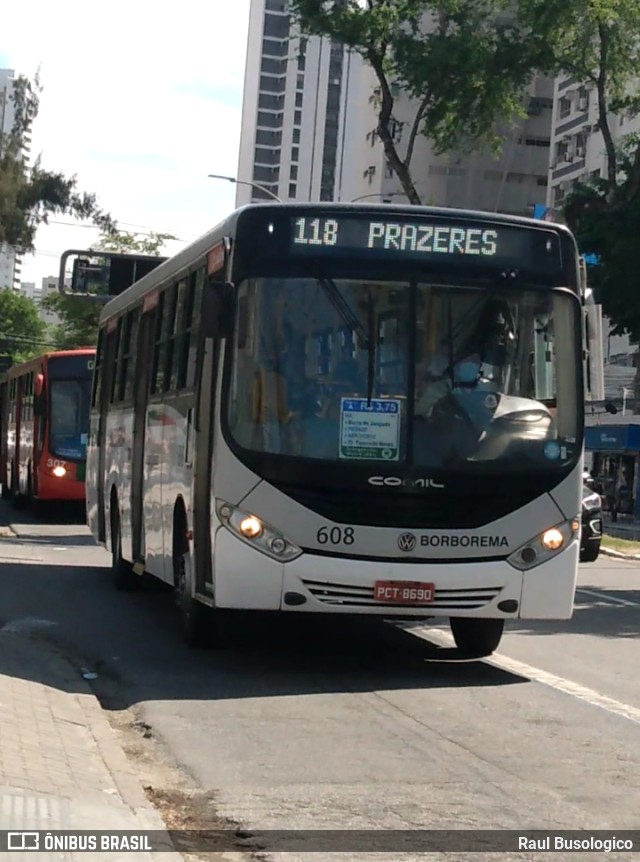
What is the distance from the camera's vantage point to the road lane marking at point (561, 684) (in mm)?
10766

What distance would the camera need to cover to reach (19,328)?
134 meters

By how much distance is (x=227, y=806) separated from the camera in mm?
7543

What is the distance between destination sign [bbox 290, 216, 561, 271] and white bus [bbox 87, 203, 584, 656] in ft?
0.04

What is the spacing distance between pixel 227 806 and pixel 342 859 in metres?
1.10

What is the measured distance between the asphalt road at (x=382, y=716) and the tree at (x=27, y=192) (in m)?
20.9

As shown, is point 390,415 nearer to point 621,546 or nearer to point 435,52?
point 621,546

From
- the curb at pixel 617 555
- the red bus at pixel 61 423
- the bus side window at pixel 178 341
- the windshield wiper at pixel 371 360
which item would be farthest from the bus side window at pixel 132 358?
the curb at pixel 617 555

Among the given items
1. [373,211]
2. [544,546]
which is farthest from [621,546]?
[373,211]

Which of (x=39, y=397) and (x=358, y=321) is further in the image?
(x=39, y=397)

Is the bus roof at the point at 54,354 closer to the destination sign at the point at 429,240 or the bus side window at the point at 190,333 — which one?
the bus side window at the point at 190,333

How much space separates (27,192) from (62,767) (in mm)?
30434

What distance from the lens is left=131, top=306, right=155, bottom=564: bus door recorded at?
15.7m

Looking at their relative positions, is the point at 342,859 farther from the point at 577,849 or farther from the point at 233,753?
the point at 233,753

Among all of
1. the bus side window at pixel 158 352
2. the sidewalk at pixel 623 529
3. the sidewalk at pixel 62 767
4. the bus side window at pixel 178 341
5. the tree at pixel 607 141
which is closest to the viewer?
the sidewalk at pixel 62 767
